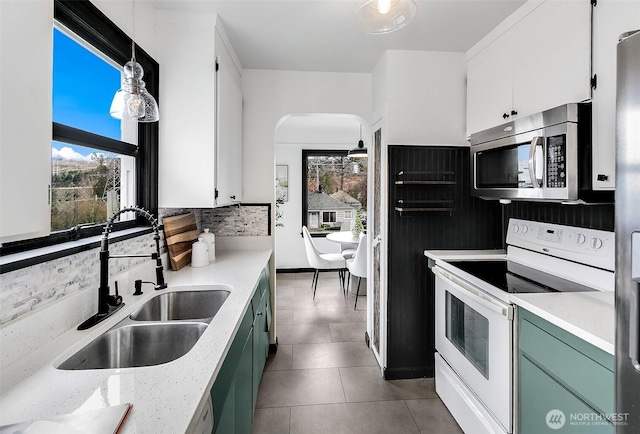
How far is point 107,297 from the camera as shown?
52.4 inches

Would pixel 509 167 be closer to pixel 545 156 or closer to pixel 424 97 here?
pixel 545 156

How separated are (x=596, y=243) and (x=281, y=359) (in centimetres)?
231

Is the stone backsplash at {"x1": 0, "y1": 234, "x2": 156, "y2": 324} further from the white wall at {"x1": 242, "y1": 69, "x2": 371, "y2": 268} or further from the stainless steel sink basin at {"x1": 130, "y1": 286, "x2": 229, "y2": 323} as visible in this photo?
the white wall at {"x1": 242, "y1": 69, "x2": 371, "y2": 268}

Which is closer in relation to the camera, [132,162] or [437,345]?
[132,162]

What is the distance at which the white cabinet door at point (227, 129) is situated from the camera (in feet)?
6.89

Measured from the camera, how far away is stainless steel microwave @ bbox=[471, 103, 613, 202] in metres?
1.46

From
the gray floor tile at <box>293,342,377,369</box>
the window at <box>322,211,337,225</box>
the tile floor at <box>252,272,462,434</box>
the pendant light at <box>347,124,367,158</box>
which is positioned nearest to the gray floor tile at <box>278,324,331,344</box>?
the tile floor at <box>252,272,462,434</box>

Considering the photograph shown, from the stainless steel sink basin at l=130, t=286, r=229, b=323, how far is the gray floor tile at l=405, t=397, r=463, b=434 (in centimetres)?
147

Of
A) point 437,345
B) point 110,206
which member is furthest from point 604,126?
point 110,206

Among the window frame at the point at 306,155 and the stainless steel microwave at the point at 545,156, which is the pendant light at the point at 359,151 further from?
the stainless steel microwave at the point at 545,156

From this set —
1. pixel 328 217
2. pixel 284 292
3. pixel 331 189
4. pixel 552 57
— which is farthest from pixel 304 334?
A: pixel 331 189

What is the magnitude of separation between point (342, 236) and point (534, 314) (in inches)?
138

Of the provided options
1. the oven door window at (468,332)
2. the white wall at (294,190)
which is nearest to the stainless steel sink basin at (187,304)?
the oven door window at (468,332)

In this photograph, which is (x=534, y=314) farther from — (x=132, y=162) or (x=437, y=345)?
(x=132, y=162)
